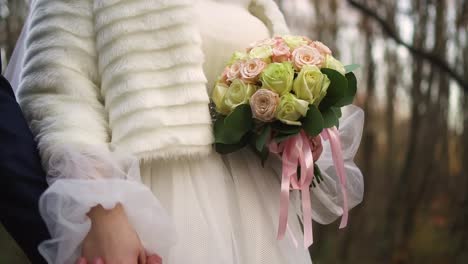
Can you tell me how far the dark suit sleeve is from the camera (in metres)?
0.98

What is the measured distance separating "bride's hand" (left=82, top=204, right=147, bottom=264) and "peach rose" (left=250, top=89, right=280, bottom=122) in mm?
357

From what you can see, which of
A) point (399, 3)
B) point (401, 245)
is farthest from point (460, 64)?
point (401, 245)

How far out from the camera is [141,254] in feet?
3.22

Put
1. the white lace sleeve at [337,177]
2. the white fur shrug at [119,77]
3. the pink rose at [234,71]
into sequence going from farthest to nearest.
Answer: the white lace sleeve at [337,177]
the pink rose at [234,71]
the white fur shrug at [119,77]

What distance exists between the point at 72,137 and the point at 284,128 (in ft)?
1.47

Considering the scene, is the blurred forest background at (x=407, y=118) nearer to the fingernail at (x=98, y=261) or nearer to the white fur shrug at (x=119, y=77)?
the white fur shrug at (x=119, y=77)

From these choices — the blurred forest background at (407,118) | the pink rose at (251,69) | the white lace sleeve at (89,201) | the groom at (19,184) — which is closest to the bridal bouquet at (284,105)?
the pink rose at (251,69)

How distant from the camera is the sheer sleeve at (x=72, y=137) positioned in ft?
3.09

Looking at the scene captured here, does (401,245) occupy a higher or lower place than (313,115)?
lower

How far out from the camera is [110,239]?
3.11ft

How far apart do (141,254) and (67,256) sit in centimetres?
13

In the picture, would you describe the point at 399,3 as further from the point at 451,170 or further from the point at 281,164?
the point at 281,164

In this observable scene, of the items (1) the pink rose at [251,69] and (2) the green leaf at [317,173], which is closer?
(1) the pink rose at [251,69]

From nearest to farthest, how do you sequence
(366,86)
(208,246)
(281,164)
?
(208,246) < (281,164) < (366,86)
